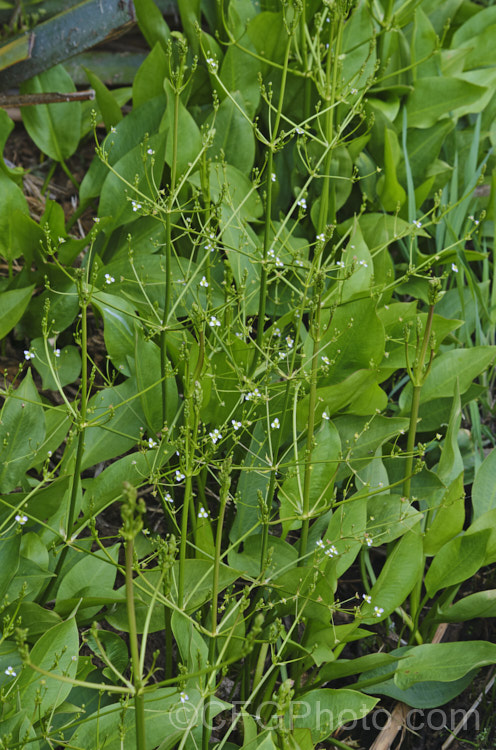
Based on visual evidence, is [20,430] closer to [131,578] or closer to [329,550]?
[329,550]

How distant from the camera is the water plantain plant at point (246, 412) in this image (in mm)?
1001

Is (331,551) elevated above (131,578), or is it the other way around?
(131,578)

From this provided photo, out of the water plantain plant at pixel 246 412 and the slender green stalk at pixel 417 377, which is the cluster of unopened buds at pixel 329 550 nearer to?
the water plantain plant at pixel 246 412

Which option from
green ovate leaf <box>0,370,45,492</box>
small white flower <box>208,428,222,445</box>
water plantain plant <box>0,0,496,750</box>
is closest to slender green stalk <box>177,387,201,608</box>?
water plantain plant <box>0,0,496,750</box>

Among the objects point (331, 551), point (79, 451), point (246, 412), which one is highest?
point (79, 451)

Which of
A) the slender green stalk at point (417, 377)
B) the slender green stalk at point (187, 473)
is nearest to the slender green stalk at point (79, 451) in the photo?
the slender green stalk at point (187, 473)

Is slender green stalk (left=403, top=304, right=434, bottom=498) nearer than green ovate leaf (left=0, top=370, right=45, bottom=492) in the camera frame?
Yes

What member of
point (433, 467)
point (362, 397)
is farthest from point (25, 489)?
point (433, 467)

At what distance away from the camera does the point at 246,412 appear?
1.21 metres

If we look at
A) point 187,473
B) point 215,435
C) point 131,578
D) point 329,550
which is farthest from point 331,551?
point 131,578

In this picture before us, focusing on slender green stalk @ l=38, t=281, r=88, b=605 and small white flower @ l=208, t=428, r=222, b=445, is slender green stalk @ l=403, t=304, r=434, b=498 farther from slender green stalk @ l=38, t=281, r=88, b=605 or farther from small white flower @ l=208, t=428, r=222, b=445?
slender green stalk @ l=38, t=281, r=88, b=605

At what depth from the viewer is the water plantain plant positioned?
1001 millimetres

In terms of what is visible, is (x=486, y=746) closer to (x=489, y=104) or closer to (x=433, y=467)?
(x=433, y=467)

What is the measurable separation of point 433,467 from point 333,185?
0.62m
